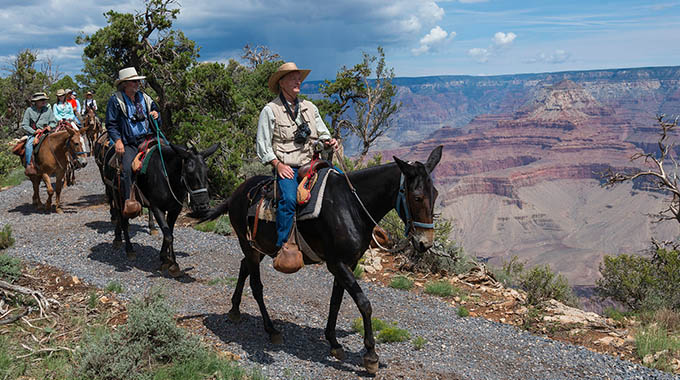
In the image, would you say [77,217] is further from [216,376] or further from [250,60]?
[250,60]

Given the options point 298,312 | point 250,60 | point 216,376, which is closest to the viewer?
point 216,376

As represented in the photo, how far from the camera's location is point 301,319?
7488mm

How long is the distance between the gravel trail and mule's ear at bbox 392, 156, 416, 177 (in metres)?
2.54

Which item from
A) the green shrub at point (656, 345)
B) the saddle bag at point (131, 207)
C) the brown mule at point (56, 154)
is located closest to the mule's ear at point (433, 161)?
the green shrub at point (656, 345)

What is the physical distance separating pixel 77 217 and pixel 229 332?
8.50 metres

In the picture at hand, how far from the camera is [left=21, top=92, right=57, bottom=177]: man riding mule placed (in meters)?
13.4

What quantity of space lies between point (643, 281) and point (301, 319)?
12032 millimetres

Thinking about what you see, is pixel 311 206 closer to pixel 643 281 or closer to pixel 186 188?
pixel 186 188

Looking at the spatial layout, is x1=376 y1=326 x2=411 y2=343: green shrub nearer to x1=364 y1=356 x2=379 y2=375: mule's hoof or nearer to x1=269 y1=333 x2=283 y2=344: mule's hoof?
x1=364 y1=356 x2=379 y2=375: mule's hoof

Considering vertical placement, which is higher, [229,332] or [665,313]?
[229,332]

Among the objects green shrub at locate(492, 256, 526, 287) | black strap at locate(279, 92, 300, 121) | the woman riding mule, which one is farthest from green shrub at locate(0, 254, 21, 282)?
green shrub at locate(492, 256, 526, 287)

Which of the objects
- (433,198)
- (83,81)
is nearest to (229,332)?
(433,198)

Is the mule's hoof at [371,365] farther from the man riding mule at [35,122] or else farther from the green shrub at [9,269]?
the man riding mule at [35,122]

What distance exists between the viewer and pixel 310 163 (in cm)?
588
